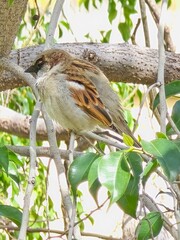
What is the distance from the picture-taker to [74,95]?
2426 millimetres

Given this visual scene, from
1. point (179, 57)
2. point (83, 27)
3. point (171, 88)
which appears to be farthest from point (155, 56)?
point (83, 27)

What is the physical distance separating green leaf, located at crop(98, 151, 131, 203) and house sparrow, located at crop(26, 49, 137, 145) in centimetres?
92

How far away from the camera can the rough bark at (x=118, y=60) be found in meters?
2.97

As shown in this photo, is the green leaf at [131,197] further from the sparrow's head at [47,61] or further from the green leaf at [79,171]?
the sparrow's head at [47,61]

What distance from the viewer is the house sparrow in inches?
95.5

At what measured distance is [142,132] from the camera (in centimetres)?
643

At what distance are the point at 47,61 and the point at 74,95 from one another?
0.23 meters

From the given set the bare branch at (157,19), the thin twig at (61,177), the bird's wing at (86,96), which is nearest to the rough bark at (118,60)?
the bare branch at (157,19)

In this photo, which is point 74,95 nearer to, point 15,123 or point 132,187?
point 132,187

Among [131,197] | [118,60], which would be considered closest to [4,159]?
[131,197]

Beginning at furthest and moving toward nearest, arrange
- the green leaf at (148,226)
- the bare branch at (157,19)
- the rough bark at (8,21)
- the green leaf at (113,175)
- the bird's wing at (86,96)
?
the bare branch at (157,19) → the rough bark at (8,21) → the bird's wing at (86,96) → the green leaf at (148,226) → the green leaf at (113,175)

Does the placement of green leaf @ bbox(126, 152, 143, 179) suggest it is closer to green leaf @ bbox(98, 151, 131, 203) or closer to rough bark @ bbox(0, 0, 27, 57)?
green leaf @ bbox(98, 151, 131, 203)

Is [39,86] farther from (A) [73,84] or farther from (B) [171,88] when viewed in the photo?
(B) [171,88]

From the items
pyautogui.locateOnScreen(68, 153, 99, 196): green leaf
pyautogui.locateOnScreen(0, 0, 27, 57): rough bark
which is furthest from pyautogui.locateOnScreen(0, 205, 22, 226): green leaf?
pyautogui.locateOnScreen(0, 0, 27, 57): rough bark
